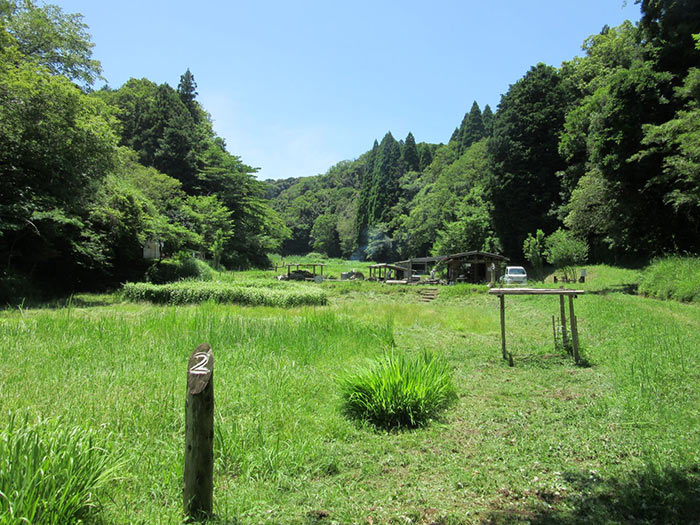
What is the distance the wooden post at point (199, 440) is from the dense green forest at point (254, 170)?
1489 cm

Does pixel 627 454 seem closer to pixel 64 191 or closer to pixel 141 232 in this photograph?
pixel 64 191

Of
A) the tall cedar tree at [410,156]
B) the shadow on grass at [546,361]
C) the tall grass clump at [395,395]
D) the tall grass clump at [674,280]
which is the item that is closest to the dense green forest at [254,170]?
the tall grass clump at [674,280]

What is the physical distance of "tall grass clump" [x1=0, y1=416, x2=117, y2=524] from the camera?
2.02 meters

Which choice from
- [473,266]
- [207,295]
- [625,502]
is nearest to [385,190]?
[473,266]

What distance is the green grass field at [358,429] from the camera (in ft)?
8.69

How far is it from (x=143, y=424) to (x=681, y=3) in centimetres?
2204

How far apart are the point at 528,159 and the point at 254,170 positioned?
3171 cm

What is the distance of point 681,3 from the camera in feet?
49.2

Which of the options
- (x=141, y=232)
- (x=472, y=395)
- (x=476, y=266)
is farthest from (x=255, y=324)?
(x=476, y=266)

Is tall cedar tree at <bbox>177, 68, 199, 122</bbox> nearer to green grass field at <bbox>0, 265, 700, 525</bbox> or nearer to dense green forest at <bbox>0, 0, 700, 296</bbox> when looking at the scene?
dense green forest at <bbox>0, 0, 700, 296</bbox>

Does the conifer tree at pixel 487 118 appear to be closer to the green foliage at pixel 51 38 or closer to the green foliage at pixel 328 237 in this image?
the green foliage at pixel 328 237

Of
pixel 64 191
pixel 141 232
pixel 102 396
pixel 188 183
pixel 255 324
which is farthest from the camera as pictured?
pixel 188 183

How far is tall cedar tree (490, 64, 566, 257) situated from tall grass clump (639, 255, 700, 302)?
69.5ft

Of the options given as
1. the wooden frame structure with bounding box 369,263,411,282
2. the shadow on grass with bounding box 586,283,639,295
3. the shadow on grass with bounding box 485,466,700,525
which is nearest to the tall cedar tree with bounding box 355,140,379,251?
the wooden frame structure with bounding box 369,263,411,282
